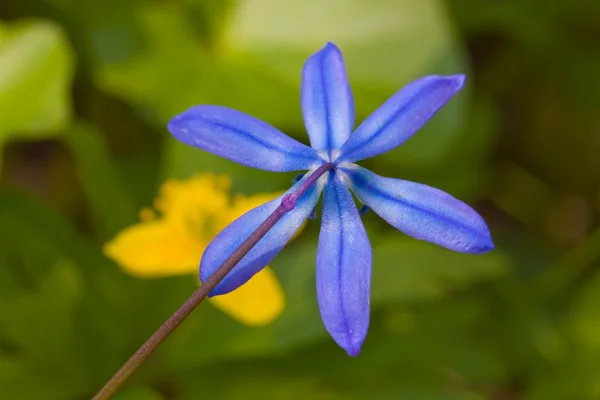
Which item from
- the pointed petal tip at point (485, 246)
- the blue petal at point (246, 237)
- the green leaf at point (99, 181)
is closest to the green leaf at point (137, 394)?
the green leaf at point (99, 181)

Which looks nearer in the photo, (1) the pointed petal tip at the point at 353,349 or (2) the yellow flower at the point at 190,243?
(1) the pointed petal tip at the point at 353,349

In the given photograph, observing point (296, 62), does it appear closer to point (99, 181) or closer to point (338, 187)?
point (99, 181)

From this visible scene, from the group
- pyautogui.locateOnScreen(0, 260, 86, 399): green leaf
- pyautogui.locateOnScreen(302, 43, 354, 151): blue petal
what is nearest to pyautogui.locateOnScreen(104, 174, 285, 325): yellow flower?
pyautogui.locateOnScreen(0, 260, 86, 399): green leaf

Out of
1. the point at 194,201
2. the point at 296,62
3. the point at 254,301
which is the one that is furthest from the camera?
the point at 296,62

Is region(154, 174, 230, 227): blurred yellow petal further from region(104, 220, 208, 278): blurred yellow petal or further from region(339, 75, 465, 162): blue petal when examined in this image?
region(339, 75, 465, 162): blue petal

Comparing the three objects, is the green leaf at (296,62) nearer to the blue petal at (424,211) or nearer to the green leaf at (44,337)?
the green leaf at (44,337)

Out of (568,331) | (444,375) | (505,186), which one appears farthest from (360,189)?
(505,186)

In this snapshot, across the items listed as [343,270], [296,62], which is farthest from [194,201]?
[343,270]
